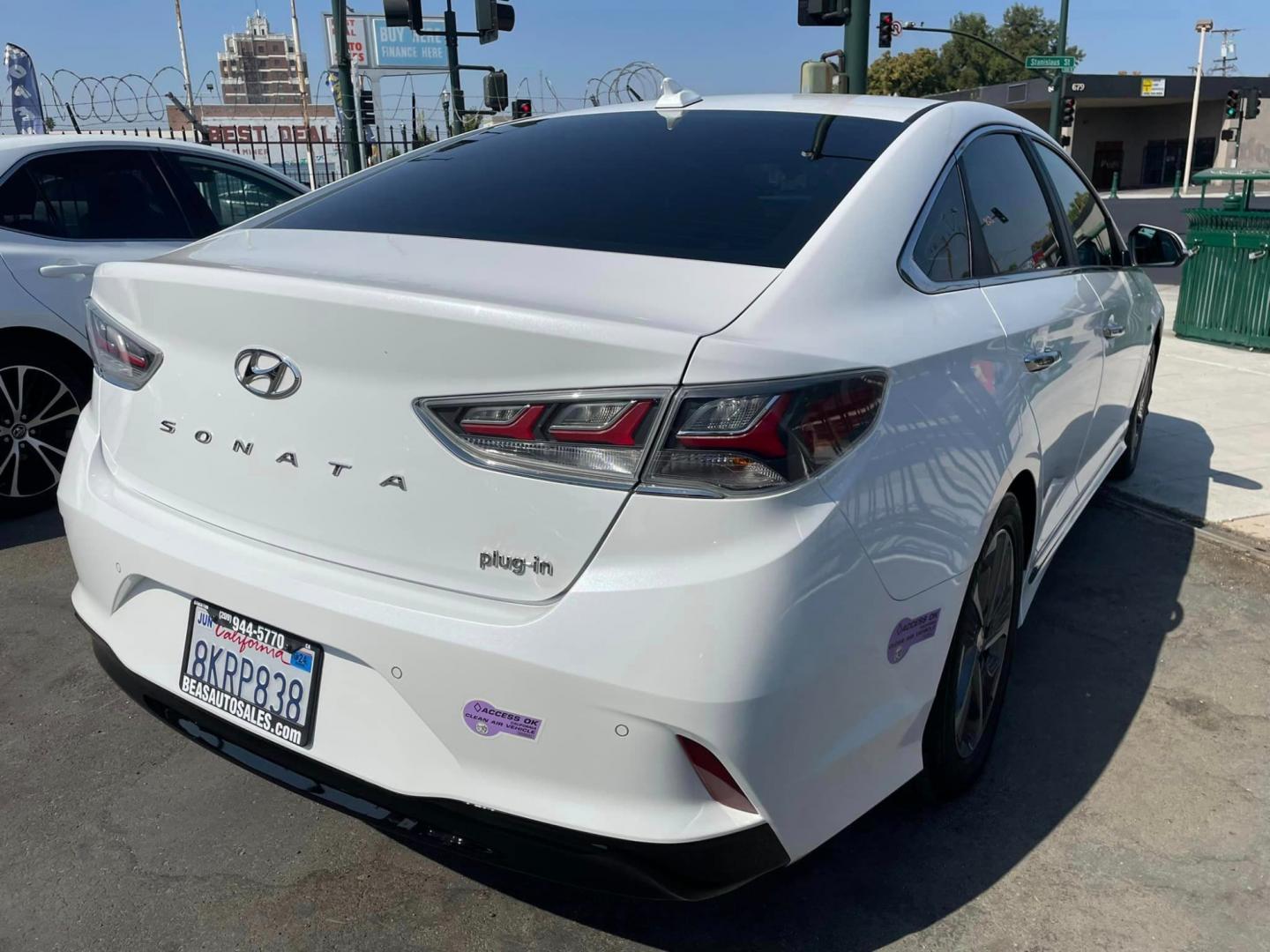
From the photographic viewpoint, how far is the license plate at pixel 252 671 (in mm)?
1983

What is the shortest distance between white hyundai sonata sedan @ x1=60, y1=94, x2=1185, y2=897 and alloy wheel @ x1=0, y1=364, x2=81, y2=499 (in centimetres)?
265

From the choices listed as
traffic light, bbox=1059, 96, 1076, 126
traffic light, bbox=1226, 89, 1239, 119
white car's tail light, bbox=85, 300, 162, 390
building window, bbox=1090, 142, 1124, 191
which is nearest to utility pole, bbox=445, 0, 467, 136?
white car's tail light, bbox=85, 300, 162, 390

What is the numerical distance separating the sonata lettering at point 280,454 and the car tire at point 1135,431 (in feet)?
13.5

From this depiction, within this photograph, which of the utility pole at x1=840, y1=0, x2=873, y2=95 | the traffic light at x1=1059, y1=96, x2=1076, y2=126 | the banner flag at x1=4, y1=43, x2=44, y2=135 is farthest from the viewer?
the traffic light at x1=1059, y1=96, x2=1076, y2=126

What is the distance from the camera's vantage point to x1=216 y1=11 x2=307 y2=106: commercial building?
356 feet

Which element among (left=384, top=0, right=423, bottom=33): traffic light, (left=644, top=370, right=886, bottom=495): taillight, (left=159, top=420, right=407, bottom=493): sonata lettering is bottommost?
(left=159, top=420, right=407, bottom=493): sonata lettering

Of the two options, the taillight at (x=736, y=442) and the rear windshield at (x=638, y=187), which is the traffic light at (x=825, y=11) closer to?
the rear windshield at (x=638, y=187)

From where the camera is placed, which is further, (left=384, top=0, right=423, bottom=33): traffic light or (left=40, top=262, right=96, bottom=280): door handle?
(left=384, top=0, right=423, bottom=33): traffic light

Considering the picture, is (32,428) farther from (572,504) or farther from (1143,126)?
(1143,126)

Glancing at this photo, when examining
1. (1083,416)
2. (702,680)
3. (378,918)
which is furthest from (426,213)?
(1083,416)

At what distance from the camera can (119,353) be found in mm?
2279

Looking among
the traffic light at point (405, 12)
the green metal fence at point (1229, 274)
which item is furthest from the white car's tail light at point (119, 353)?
the traffic light at point (405, 12)

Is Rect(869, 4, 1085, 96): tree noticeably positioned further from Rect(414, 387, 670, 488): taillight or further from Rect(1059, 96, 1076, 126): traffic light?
Rect(414, 387, 670, 488): taillight

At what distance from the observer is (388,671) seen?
1.87 m
